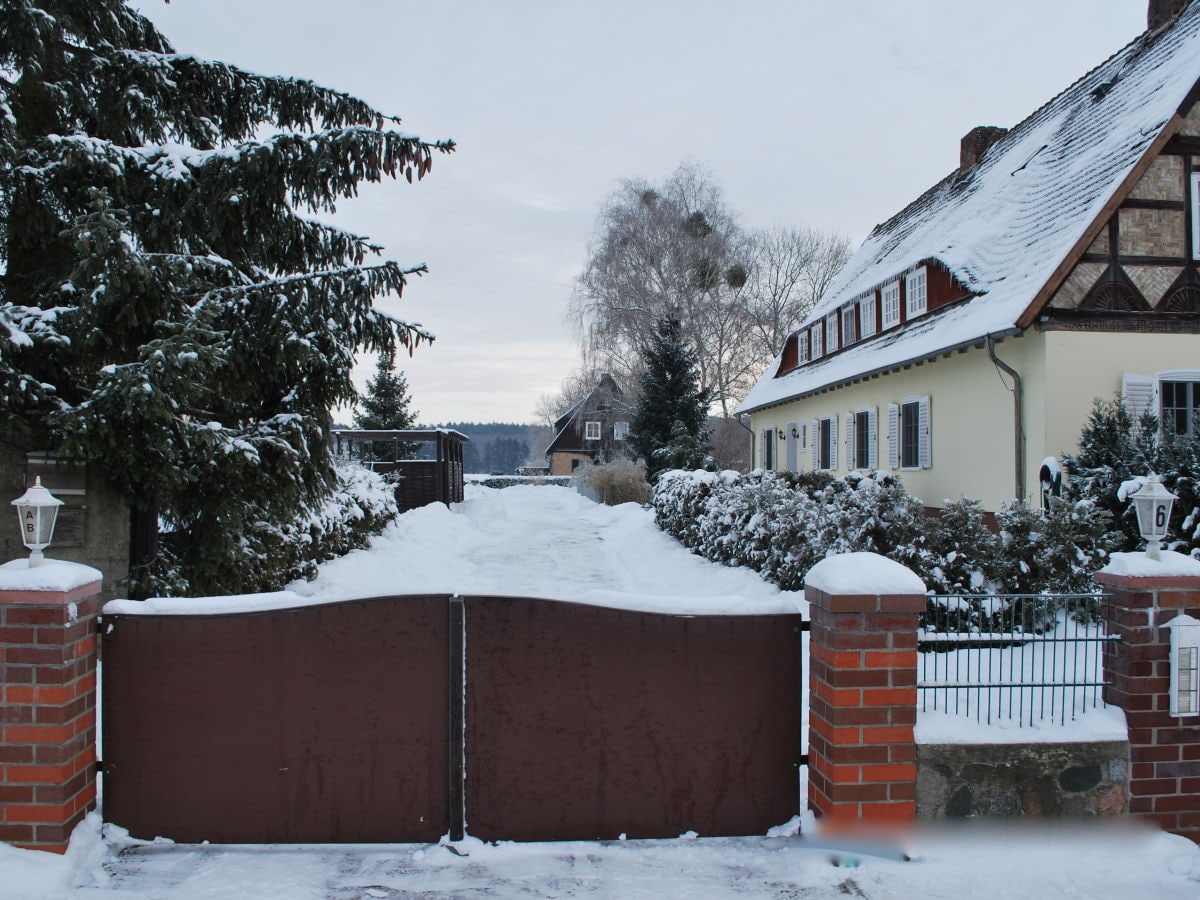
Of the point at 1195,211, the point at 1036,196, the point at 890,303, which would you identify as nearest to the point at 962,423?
the point at 1036,196

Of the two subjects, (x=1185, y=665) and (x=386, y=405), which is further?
(x=386, y=405)

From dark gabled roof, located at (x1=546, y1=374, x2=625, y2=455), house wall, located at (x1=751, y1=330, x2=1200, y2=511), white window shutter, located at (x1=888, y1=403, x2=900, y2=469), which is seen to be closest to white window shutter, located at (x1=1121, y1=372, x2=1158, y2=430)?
house wall, located at (x1=751, y1=330, x2=1200, y2=511)

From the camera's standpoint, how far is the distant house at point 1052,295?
11.9 metres

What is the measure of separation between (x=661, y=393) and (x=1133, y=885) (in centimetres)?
2715

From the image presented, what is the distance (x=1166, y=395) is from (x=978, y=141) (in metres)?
11.2

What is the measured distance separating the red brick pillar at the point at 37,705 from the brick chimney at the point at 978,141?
72.6 feet

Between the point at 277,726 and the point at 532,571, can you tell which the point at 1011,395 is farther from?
the point at 277,726

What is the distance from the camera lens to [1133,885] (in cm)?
341

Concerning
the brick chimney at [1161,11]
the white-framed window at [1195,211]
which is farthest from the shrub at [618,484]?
the brick chimney at [1161,11]

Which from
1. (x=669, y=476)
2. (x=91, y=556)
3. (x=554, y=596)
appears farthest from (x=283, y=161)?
(x=669, y=476)

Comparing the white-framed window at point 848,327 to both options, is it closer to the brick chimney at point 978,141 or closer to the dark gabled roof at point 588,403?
the brick chimney at point 978,141

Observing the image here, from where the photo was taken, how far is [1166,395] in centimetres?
1220

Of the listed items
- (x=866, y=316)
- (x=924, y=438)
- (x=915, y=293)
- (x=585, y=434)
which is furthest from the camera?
(x=585, y=434)

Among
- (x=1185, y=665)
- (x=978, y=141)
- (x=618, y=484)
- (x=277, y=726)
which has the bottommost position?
(x=277, y=726)
